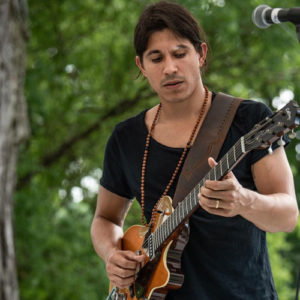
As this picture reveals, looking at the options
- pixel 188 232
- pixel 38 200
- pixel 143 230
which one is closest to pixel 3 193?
pixel 38 200

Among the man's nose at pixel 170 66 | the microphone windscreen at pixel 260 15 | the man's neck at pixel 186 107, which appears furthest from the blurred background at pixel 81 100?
the microphone windscreen at pixel 260 15

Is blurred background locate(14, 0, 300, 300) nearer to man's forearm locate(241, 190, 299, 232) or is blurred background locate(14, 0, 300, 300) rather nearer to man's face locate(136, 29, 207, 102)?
man's face locate(136, 29, 207, 102)

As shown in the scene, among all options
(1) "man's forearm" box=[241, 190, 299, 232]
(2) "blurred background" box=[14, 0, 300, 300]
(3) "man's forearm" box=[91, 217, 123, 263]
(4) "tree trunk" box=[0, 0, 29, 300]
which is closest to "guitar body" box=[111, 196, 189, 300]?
(3) "man's forearm" box=[91, 217, 123, 263]

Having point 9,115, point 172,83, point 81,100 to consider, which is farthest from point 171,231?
point 81,100

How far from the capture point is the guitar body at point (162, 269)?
85.3 inches

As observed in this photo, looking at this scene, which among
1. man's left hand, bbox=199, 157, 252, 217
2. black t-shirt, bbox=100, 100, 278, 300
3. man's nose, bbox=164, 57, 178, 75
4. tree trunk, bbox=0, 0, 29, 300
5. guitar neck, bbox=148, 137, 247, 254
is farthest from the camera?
tree trunk, bbox=0, 0, 29, 300

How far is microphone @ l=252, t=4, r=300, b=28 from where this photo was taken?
182 cm

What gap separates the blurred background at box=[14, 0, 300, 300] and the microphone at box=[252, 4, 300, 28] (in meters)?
5.45

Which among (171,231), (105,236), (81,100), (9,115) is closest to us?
(171,231)

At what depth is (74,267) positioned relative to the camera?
880cm

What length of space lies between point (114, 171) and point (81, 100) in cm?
696

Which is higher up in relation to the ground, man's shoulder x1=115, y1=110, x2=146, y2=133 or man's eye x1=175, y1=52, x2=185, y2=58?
man's eye x1=175, y1=52, x2=185, y2=58

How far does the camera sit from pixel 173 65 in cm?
225

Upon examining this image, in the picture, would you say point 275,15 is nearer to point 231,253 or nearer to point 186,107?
point 186,107
